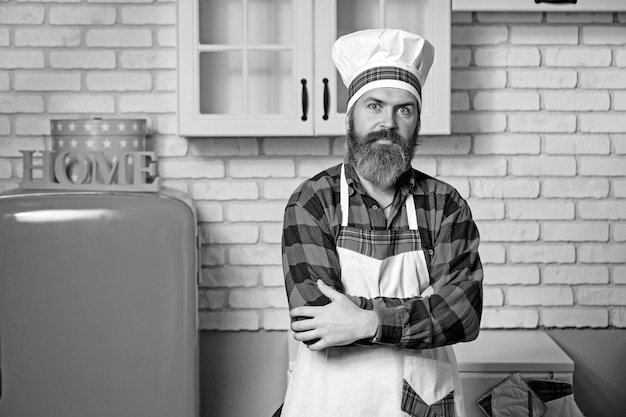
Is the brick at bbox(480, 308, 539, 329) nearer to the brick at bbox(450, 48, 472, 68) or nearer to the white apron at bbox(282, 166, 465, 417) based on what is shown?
the brick at bbox(450, 48, 472, 68)

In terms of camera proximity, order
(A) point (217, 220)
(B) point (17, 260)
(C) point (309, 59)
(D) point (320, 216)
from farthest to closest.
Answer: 1. (A) point (217, 220)
2. (C) point (309, 59)
3. (B) point (17, 260)
4. (D) point (320, 216)

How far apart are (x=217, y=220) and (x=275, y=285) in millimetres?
349

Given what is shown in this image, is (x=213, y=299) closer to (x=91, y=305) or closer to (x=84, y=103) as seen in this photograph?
(x=91, y=305)

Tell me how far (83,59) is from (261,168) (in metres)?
0.82

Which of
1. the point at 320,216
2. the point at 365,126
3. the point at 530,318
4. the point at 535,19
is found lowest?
the point at 530,318

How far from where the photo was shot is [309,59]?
10.4 feet

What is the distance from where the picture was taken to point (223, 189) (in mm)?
3387

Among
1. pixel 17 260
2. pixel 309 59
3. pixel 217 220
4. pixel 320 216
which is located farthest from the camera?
pixel 217 220

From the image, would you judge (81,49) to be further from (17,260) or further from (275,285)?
(275,285)

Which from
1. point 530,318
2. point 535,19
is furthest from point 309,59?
point 530,318

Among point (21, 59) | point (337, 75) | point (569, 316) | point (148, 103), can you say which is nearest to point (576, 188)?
point (569, 316)

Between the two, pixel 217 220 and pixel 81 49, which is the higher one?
pixel 81 49

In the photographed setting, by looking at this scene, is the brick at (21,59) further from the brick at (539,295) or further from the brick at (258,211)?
the brick at (539,295)

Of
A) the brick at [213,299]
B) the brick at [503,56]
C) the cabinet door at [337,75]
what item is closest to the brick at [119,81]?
the cabinet door at [337,75]
